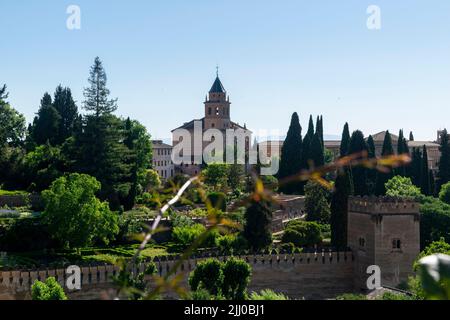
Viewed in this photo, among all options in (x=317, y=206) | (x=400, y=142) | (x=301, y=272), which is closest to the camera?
(x=301, y=272)

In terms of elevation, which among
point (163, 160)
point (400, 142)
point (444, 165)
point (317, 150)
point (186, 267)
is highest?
point (163, 160)

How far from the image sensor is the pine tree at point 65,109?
2933 inches

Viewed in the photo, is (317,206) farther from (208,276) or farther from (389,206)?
(208,276)

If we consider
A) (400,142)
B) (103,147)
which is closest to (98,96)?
(103,147)

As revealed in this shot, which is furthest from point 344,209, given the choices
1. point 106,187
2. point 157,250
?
point 106,187

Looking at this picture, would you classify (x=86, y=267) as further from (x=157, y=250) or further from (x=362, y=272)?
(x=362, y=272)

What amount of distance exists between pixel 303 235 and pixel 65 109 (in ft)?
135

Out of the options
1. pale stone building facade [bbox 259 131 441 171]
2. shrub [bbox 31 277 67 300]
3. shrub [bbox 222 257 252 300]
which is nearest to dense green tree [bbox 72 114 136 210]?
shrub [bbox 222 257 252 300]

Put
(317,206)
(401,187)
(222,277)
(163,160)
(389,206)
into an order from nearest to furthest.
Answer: (222,277) < (389,206) < (317,206) < (401,187) < (163,160)

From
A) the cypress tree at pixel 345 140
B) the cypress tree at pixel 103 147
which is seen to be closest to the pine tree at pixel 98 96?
the cypress tree at pixel 103 147

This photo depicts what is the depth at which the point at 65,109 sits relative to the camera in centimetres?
7912

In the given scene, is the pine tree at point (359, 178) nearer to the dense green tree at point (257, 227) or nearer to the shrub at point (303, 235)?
the shrub at point (303, 235)

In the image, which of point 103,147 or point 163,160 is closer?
point 103,147
